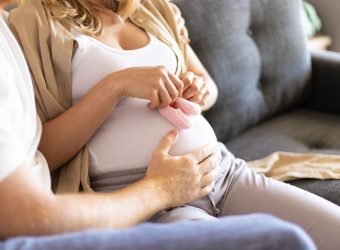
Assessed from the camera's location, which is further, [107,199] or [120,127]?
[120,127]

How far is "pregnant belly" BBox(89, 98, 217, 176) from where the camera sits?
3.50ft

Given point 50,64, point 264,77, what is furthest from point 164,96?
point 264,77

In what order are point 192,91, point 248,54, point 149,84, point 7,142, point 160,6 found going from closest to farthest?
point 7,142 → point 149,84 → point 192,91 → point 160,6 → point 248,54

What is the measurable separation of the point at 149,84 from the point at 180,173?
20 centimetres

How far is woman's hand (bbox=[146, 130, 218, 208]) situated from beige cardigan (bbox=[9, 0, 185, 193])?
175 mm

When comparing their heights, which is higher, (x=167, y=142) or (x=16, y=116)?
(x=16, y=116)

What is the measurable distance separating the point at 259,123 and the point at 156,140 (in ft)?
2.79

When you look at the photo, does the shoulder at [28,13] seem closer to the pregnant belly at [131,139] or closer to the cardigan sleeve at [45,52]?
the cardigan sleeve at [45,52]

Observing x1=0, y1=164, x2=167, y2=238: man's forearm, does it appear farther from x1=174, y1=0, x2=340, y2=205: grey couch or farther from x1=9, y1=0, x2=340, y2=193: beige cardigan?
x1=174, y1=0, x2=340, y2=205: grey couch

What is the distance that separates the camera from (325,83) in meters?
1.91

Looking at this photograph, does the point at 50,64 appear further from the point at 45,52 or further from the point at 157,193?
the point at 157,193

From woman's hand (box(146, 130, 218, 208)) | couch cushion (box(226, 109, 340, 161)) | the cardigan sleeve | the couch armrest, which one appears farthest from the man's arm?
the couch armrest

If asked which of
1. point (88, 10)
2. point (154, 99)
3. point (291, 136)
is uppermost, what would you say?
point (88, 10)

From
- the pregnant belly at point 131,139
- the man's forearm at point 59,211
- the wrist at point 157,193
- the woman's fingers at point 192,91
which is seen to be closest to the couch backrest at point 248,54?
the woman's fingers at point 192,91
